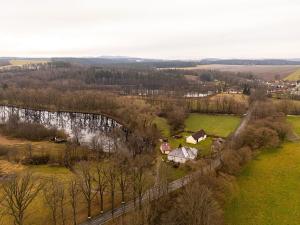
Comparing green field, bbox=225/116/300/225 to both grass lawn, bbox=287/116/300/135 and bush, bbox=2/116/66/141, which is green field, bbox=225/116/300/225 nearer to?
grass lawn, bbox=287/116/300/135

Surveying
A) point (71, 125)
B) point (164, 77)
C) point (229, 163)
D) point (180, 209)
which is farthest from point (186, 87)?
point (180, 209)

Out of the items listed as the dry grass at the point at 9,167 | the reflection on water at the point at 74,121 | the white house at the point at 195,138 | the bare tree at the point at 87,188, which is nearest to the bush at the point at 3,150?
the dry grass at the point at 9,167

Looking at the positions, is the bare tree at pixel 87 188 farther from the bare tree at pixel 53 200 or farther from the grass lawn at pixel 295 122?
the grass lawn at pixel 295 122

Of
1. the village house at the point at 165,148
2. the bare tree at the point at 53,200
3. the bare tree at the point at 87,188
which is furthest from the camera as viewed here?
the village house at the point at 165,148

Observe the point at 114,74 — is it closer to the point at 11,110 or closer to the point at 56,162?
the point at 11,110

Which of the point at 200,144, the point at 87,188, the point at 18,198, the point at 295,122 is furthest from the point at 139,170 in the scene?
the point at 295,122

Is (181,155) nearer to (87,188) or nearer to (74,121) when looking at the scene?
(87,188)

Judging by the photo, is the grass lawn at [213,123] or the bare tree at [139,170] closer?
the bare tree at [139,170]
